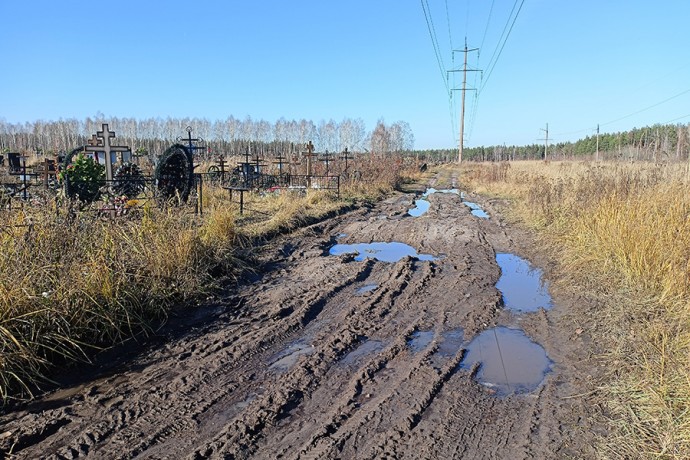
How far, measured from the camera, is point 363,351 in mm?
4746

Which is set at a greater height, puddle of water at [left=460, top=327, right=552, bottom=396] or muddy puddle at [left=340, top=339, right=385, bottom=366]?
muddy puddle at [left=340, top=339, right=385, bottom=366]

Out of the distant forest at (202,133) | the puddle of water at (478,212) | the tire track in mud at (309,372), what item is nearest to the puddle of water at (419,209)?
the puddle of water at (478,212)

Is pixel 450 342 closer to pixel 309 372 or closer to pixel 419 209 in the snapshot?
pixel 309 372

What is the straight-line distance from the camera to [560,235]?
32.7 ft

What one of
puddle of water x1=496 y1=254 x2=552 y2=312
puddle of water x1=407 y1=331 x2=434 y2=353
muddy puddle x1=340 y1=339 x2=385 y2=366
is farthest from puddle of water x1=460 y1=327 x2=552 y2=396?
puddle of water x1=496 y1=254 x2=552 y2=312

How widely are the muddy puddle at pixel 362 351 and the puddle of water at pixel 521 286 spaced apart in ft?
7.95

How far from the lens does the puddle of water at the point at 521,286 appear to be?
646 centimetres

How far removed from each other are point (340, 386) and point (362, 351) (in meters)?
0.82

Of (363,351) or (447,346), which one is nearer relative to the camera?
(363,351)

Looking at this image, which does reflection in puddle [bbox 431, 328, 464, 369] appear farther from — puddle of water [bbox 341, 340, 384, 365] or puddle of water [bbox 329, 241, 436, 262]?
puddle of water [bbox 329, 241, 436, 262]

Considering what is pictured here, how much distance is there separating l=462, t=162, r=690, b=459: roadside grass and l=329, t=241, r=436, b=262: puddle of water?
3.00 m

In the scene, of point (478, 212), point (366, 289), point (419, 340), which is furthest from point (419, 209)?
point (419, 340)

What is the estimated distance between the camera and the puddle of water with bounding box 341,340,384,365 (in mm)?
4527

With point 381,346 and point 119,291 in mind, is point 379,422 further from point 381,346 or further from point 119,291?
point 119,291
